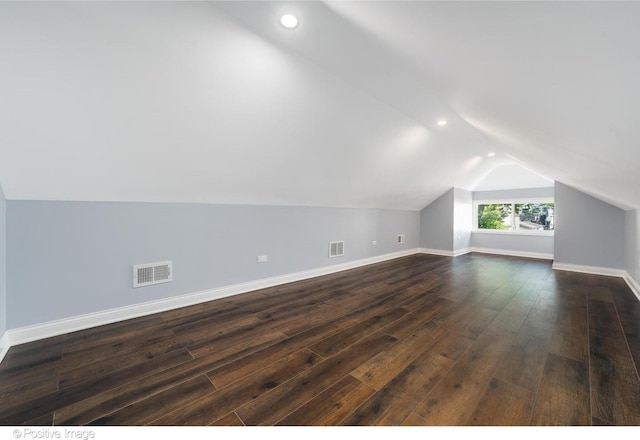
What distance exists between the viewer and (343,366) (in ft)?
6.06

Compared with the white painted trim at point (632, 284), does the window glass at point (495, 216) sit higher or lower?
higher

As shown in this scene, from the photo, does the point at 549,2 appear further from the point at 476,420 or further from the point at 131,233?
the point at 131,233

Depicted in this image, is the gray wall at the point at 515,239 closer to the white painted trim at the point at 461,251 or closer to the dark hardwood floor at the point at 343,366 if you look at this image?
the white painted trim at the point at 461,251

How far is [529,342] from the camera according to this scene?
221 centimetres

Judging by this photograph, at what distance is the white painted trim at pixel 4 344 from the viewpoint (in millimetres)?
1957

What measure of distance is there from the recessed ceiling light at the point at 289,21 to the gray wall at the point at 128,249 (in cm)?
221

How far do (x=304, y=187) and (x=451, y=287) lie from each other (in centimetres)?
266

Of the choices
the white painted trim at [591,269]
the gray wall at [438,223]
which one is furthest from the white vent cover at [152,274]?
the white painted trim at [591,269]

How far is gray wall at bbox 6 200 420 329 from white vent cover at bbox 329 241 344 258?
47 cm

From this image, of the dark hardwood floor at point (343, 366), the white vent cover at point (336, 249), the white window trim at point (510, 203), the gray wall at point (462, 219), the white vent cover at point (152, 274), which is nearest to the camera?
the dark hardwood floor at point (343, 366)

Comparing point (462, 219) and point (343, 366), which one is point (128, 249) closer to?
point (343, 366)

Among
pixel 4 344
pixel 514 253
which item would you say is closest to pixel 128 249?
pixel 4 344

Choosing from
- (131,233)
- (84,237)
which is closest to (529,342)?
(131,233)

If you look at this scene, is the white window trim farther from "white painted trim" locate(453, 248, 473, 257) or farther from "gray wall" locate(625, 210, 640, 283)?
"gray wall" locate(625, 210, 640, 283)
